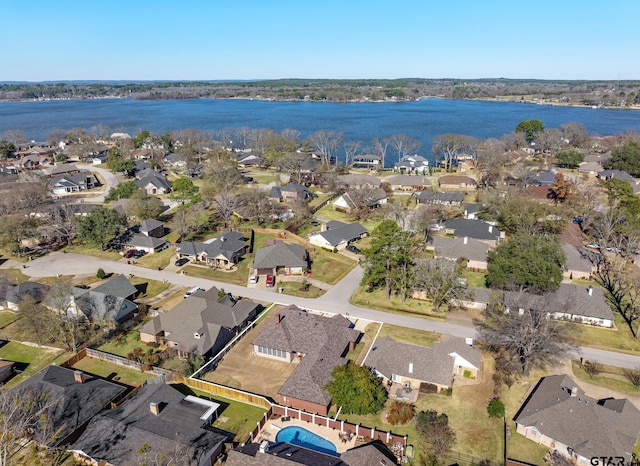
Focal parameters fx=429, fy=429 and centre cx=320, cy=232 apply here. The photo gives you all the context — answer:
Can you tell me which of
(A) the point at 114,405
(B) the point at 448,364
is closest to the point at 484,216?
(B) the point at 448,364

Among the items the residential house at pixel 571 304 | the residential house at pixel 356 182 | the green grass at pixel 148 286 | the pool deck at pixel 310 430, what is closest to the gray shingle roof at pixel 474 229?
the residential house at pixel 571 304

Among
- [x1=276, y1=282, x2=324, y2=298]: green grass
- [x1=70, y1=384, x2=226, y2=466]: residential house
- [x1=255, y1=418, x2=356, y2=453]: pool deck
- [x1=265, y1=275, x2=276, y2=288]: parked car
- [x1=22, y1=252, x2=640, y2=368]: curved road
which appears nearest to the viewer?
[x1=70, y1=384, x2=226, y2=466]: residential house

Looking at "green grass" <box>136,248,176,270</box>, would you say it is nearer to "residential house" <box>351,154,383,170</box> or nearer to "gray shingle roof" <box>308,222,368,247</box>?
"gray shingle roof" <box>308,222,368,247</box>

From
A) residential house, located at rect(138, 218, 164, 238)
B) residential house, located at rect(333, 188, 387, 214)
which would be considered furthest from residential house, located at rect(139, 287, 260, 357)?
residential house, located at rect(333, 188, 387, 214)

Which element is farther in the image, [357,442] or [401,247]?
[401,247]

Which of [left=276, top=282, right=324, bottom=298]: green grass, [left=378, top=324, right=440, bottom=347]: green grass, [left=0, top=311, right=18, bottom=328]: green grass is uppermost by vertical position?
[left=276, top=282, right=324, bottom=298]: green grass

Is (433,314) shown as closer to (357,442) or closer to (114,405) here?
(357,442)
